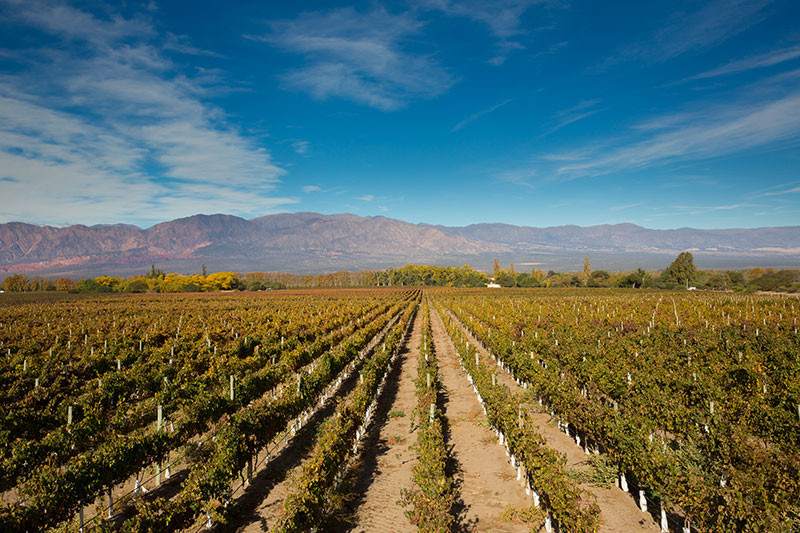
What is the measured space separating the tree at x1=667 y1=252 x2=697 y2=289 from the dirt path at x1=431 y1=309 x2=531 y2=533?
97.9 metres

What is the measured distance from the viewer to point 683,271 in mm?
89625

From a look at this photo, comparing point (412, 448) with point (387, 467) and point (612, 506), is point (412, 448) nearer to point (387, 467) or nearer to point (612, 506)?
point (387, 467)

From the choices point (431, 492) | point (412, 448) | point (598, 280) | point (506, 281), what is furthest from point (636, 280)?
point (431, 492)

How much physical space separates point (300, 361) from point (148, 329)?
18139 millimetres

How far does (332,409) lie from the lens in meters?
13.8

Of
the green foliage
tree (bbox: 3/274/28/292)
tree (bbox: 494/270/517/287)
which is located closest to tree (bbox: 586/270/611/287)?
tree (bbox: 494/270/517/287)

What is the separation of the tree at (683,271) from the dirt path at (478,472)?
97.9m

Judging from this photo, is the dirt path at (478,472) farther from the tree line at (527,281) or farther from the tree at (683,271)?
the tree at (683,271)

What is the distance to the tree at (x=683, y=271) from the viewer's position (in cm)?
8806

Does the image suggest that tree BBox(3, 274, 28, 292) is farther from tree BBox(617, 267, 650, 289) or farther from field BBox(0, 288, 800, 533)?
tree BBox(617, 267, 650, 289)

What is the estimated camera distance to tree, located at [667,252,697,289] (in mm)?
88062

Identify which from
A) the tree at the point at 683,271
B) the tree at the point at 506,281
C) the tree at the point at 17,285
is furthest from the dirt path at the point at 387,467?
the tree at the point at 17,285

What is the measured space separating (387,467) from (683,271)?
10662 centimetres

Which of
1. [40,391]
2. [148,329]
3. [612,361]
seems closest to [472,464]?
[612,361]
